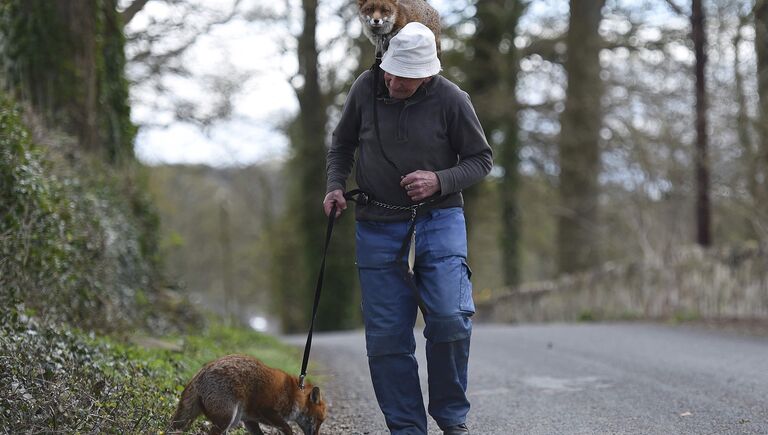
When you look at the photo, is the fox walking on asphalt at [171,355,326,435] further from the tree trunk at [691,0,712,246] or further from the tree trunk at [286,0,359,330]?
the tree trunk at [286,0,359,330]

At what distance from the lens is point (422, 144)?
15.6 ft

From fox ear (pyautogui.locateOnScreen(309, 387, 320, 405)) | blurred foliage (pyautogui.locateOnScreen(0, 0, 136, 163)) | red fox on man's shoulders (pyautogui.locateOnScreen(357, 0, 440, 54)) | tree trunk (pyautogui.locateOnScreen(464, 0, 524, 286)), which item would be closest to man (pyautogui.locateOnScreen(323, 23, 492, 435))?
red fox on man's shoulders (pyautogui.locateOnScreen(357, 0, 440, 54))

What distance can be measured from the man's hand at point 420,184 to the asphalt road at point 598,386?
5.59 feet

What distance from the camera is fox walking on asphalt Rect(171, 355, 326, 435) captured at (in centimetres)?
462

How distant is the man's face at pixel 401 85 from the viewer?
4.66 m

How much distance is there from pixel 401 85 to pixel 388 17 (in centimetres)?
50

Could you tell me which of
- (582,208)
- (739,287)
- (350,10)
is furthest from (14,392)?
(582,208)

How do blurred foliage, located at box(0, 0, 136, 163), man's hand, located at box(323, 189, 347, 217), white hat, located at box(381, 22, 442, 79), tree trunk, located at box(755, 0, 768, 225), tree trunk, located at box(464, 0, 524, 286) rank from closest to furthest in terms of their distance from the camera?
white hat, located at box(381, 22, 442, 79) < man's hand, located at box(323, 189, 347, 217) < blurred foliage, located at box(0, 0, 136, 163) < tree trunk, located at box(755, 0, 768, 225) < tree trunk, located at box(464, 0, 524, 286)

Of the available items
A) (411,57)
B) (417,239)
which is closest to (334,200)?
(417,239)

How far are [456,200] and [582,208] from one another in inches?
841

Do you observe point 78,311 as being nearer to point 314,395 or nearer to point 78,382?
point 78,382

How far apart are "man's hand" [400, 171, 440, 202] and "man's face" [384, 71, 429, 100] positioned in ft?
1.38

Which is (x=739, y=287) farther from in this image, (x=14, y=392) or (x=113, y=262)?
(x=14, y=392)

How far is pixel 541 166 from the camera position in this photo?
28375mm
